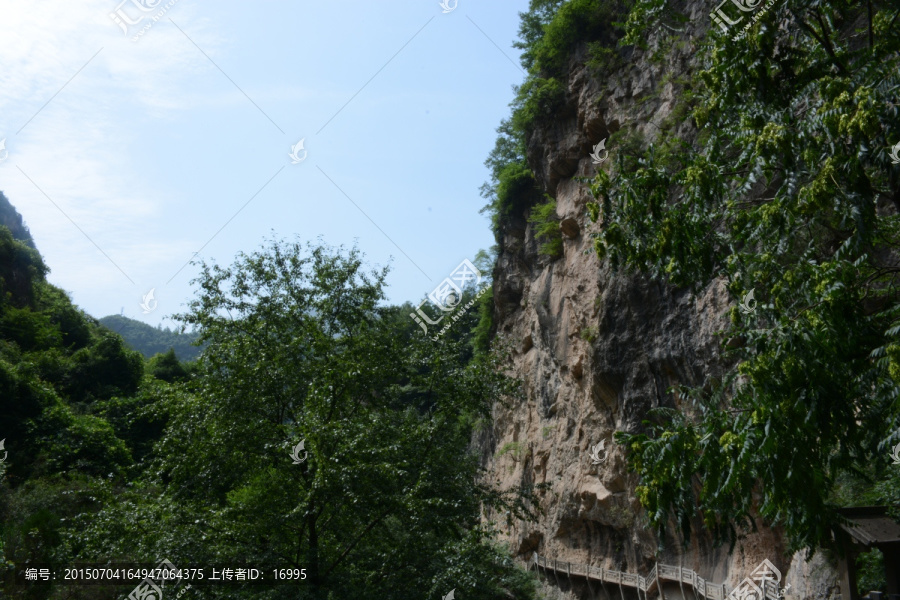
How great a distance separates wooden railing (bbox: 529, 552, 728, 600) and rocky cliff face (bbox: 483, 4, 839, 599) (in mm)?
307

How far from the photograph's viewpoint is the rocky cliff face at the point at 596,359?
15.8 m

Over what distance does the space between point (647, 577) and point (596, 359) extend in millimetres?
5627

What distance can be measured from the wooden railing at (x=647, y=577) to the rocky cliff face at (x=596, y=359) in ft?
1.01

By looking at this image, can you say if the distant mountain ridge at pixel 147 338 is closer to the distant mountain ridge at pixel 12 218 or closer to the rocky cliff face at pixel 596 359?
the distant mountain ridge at pixel 12 218

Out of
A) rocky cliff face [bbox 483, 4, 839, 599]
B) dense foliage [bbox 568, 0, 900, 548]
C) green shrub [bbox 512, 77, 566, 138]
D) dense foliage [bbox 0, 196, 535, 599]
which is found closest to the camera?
dense foliage [bbox 568, 0, 900, 548]

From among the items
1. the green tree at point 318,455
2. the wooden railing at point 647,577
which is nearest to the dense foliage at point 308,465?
the green tree at point 318,455

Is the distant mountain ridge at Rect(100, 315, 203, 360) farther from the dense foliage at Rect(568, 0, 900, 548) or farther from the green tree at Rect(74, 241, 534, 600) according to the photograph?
the dense foliage at Rect(568, 0, 900, 548)

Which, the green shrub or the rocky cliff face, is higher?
the green shrub

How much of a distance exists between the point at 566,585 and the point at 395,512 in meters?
11.5

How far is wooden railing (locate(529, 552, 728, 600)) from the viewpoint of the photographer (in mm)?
14492

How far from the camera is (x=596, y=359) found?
62.7ft

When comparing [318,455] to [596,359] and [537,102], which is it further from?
[537,102]

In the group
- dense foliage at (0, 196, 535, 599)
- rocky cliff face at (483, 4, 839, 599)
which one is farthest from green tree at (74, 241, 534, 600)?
rocky cliff face at (483, 4, 839, 599)

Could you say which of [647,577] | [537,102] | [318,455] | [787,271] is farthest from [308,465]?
[537,102]
